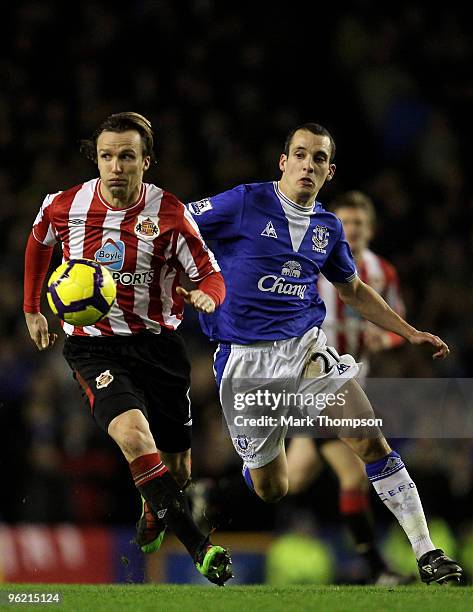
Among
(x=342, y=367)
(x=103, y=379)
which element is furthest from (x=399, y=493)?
(x=103, y=379)

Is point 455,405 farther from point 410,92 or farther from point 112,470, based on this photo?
point 410,92

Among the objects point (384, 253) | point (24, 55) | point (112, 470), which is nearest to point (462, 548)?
point (112, 470)

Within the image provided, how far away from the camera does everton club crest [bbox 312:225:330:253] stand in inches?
247

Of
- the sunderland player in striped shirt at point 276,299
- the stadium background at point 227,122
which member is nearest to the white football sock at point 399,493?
the sunderland player in striped shirt at point 276,299

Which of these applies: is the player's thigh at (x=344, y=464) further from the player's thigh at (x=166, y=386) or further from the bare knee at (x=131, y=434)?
the bare knee at (x=131, y=434)

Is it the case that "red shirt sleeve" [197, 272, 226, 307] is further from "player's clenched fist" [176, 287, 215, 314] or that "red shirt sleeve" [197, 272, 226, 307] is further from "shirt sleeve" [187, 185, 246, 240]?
"shirt sleeve" [187, 185, 246, 240]

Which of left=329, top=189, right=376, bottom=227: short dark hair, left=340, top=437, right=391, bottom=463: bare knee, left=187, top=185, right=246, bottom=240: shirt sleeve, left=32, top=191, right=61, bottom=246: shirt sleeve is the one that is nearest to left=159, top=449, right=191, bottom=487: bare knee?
left=340, top=437, right=391, bottom=463: bare knee

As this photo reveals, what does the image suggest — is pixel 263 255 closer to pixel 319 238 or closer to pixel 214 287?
pixel 319 238

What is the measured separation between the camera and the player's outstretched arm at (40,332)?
→ 596 centimetres

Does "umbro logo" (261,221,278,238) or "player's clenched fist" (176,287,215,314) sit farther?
"umbro logo" (261,221,278,238)

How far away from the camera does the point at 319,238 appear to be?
20.7 feet

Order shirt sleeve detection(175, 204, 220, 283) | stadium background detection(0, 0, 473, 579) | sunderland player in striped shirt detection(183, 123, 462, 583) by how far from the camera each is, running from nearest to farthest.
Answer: shirt sleeve detection(175, 204, 220, 283) → sunderland player in striped shirt detection(183, 123, 462, 583) → stadium background detection(0, 0, 473, 579)

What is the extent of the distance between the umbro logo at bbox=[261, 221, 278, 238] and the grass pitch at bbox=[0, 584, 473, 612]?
1754mm

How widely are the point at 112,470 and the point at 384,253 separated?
352 cm
